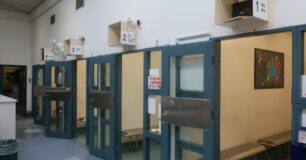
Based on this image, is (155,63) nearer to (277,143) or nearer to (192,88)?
(192,88)

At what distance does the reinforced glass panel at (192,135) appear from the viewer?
121 inches

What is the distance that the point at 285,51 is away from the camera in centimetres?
493

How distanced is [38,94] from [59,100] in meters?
1.83

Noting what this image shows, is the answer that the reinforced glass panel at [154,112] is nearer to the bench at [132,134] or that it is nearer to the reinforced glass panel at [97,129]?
the bench at [132,134]

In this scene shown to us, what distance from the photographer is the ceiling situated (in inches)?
324

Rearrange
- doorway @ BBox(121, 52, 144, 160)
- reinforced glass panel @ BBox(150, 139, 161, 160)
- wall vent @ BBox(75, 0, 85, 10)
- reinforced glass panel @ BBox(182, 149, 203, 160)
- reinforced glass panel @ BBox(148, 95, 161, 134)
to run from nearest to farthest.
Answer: reinforced glass panel @ BBox(182, 149, 203, 160) → reinforced glass panel @ BBox(148, 95, 161, 134) → reinforced glass panel @ BBox(150, 139, 161, 160) → doorway @ BBox(121, 52, 144, 160) → wall vent @ BBox(75, 0, 85, 10)

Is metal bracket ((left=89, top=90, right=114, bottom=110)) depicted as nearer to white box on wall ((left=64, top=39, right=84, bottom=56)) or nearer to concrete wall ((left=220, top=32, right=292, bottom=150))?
white box on wall ((left=64, top=39, right=84, bottom=56))

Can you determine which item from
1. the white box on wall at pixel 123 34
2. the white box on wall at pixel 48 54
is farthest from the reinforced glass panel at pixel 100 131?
the white box on wall at pixel 48 54

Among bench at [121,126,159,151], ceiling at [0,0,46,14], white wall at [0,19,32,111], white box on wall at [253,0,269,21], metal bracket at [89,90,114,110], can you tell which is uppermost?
ceiling at [0,0,46,14]

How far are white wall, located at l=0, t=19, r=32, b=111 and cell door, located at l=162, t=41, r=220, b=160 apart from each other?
25.6ft

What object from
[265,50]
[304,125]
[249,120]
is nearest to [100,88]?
[249,120]

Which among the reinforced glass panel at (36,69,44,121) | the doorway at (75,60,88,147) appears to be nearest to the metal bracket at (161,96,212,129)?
the doorway at (75,60,88,147)

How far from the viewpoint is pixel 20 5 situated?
28.3 feet

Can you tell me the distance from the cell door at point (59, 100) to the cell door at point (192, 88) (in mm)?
3562
